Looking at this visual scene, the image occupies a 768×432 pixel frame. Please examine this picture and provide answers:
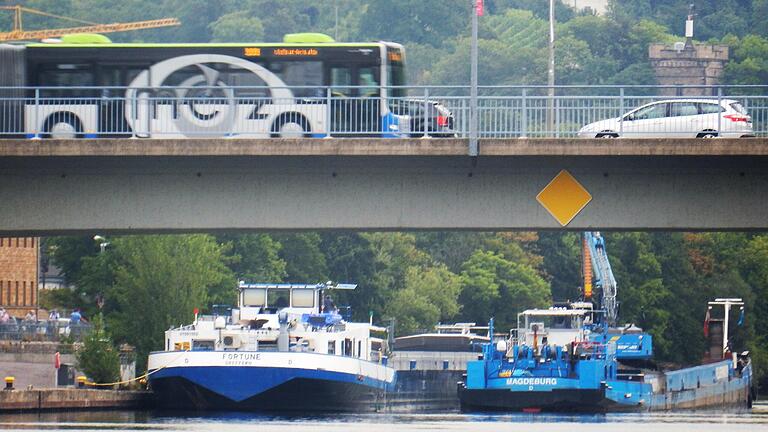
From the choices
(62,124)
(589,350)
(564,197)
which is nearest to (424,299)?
(589,350)

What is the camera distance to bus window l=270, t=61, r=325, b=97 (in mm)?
55250

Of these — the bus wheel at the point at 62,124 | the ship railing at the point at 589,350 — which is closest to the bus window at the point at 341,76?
the bus wheel at the point at 62,124

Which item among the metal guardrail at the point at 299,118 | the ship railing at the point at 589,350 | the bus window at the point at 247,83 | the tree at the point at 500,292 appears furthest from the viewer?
the tree at the point at 500,292

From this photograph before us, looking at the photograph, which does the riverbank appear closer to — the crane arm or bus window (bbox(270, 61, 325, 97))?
bus window (bbox(270, 61, 325, 97))

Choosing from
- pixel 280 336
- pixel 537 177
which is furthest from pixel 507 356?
pixel 537 177

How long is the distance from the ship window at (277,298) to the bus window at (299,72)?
22.2m

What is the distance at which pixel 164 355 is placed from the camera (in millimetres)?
69250

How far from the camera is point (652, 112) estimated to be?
4825 cm

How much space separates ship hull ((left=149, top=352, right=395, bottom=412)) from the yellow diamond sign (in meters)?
29.9

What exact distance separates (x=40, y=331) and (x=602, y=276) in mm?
31335

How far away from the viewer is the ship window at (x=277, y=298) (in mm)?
76500

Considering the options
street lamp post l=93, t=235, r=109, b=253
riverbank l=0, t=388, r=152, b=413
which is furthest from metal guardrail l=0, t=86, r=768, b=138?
street lamp post l=93, t=235, r=109, b=253

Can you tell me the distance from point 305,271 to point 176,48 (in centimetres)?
6022

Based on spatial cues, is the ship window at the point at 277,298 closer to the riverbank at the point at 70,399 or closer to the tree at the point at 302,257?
the riverbank at the point at 70,399
